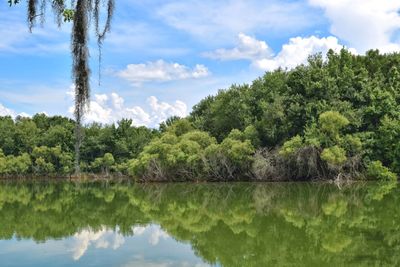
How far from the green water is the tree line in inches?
493

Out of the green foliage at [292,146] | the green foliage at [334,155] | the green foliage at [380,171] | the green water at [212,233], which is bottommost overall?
the green water at [212,233]

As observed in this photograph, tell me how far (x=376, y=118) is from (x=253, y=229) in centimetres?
2741

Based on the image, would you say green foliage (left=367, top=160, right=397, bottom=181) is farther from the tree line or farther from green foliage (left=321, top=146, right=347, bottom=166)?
green foliage (left=321, top=146, right=347, bottom=166)

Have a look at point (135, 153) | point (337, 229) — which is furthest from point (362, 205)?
point (135, 153)

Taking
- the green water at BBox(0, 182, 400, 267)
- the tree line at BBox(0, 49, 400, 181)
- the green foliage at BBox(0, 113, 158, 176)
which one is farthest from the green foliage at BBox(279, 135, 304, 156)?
the green foliage at BBox(0, 113, 158, 176)

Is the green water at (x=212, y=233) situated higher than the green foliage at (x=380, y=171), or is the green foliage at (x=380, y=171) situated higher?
the green foliage at (x=380, y=171)

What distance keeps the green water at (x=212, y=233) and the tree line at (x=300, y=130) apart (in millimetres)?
12515

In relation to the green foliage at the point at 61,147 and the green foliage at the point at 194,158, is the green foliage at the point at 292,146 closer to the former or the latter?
the green foliage at the point at 194,158

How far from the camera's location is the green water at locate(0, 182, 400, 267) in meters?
11.0

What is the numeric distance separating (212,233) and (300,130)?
26.9m

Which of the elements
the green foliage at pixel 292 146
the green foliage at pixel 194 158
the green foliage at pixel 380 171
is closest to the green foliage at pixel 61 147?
the green foliage at pixel 194 158

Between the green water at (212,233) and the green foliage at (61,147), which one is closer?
the green water at (212,233)

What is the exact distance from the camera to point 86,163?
6431cm

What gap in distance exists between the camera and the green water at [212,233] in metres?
11.0
